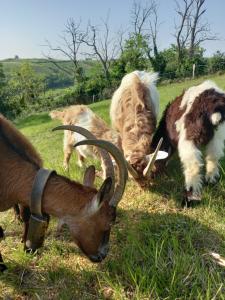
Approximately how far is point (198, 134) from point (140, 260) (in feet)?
6.68

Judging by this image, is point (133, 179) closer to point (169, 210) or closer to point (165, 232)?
point (169, 210)

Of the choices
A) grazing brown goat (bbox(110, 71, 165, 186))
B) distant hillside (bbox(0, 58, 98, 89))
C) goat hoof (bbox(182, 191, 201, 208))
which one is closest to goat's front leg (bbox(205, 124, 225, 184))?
goat hoof (bbox(182, 191, 201, 208))

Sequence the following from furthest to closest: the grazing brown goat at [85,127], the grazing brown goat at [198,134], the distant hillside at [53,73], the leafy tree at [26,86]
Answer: the distant hillside at [53,73], the leafy tree at [26,86], the grazing brown goat at [85,127], the grazing brown goat at [198,134]

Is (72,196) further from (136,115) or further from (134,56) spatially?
(134,56)

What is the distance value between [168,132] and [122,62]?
3610 cm

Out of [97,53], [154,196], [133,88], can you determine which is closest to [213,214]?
[154,196]

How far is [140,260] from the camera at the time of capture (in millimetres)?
3715

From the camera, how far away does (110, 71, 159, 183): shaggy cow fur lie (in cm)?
564

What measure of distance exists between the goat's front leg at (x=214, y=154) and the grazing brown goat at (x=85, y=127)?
1.40m

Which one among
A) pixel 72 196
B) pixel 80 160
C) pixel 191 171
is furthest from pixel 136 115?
pixel 72 196

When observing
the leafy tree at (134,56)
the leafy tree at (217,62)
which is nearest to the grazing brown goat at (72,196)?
the leafy tree at (217,62)

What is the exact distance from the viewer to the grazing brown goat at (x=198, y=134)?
16.3 ft

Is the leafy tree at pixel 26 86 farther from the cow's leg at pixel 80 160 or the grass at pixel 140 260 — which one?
the grass at pixel 140 260

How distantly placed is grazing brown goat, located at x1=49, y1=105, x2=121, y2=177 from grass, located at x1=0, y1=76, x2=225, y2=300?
1.48 m
